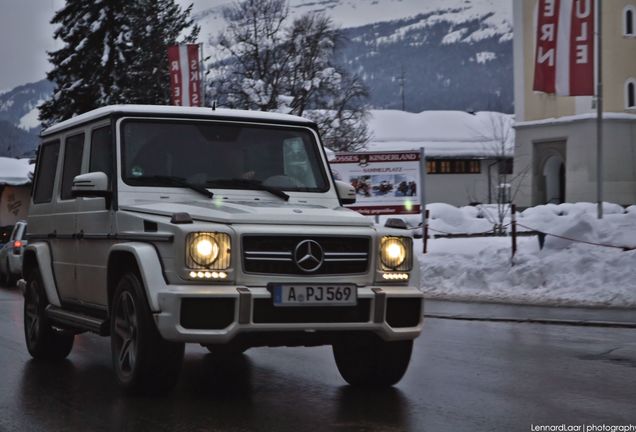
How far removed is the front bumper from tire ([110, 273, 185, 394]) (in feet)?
0.80

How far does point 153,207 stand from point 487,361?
12.5ft

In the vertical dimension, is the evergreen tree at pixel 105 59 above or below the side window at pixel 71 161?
above

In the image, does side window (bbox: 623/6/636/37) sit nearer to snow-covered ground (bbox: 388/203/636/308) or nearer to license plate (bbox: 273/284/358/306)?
snow-covered ground (bbox: 388/203/636/308)

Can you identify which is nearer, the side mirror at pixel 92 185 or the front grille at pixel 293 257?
the front grille at pixel 293 257

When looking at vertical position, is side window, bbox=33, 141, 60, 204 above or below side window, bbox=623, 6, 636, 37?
below

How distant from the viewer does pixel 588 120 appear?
54.9m

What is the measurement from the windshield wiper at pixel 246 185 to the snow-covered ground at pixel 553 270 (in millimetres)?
9688

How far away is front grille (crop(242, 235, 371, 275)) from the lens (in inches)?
304

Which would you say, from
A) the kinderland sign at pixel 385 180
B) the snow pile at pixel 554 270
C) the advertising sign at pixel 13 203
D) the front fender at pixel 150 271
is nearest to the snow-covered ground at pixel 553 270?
the snow pile at pixel 554 270

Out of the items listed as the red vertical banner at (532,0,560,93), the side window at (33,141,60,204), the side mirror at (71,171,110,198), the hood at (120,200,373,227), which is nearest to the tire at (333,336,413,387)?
the hood at (120,200,373,227)

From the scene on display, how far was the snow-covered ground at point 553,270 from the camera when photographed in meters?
18.2

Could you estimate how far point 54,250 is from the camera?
33.8 ft

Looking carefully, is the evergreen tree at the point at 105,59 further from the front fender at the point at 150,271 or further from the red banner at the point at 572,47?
the front fender at the point at 150,271

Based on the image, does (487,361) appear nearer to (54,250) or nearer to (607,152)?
(54,250)
